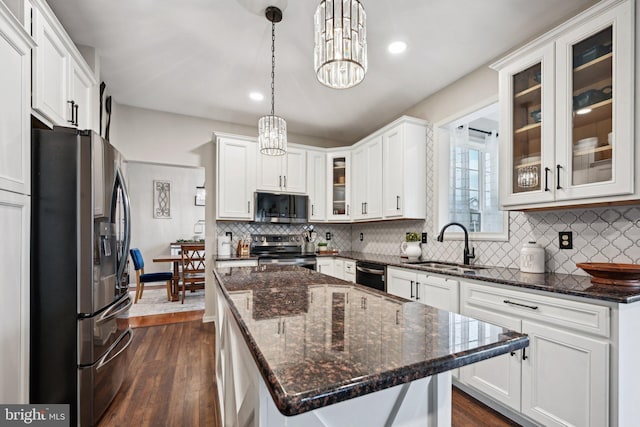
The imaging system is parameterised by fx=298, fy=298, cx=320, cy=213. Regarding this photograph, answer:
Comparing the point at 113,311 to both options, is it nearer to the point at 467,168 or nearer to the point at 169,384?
the point at 169,384

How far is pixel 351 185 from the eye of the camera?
4375mm

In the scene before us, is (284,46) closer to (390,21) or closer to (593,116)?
(390,21)

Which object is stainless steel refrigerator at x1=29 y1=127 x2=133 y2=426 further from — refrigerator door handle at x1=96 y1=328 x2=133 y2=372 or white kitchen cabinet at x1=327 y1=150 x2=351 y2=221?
white kitchen cabinet at x1=327 y1=150 x2=351 y2=221

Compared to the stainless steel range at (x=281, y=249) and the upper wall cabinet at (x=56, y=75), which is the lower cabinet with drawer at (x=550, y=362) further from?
the upper wall cabinet at (x=56, y=75)

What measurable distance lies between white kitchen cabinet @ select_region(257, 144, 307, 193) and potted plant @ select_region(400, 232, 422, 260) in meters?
1.68

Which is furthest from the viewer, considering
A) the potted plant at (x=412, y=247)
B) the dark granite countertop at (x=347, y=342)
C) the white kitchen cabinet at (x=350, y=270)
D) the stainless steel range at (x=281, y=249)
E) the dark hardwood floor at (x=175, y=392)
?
the stainless steel range at (x=281, y=249)

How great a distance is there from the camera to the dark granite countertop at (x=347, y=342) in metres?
0.60

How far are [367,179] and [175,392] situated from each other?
3.06m

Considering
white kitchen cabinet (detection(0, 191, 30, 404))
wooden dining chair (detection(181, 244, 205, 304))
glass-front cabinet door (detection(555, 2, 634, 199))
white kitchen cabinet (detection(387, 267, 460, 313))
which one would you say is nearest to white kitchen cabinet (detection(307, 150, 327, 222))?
white kitchen cabinet (detection(387, 267, 460, 313))

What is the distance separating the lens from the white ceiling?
209 centimetres

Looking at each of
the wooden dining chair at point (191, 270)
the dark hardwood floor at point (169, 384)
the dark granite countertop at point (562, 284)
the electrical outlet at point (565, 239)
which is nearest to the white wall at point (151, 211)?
the wooden dining chair at point (191, 270)

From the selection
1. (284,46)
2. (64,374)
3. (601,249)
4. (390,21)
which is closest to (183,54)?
(284,46)

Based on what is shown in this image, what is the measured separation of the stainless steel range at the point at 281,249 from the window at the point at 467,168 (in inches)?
67.9

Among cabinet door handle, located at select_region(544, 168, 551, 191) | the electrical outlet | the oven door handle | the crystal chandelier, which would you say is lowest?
the oven door handle
